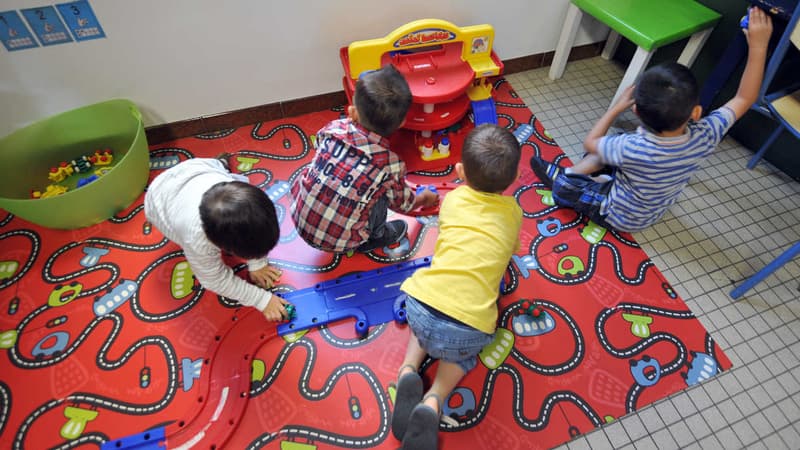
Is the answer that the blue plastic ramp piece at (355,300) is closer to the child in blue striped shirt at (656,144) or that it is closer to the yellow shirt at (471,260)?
the yellow shirt at (471,260)

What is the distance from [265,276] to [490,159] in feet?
2.46

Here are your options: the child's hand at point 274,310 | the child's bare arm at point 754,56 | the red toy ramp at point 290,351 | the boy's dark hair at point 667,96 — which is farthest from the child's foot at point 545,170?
the child's hand at point 274,310

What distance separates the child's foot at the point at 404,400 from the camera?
1.05 m

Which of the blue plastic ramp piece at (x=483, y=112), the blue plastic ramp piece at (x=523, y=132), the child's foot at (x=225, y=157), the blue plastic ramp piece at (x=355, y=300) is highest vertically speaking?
the blue plastic ramp piece at (x=483, y=112)

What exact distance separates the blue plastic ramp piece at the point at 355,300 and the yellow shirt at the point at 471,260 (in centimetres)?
27

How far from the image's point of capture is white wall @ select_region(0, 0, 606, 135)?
4.52ft

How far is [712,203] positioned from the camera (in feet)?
5.24

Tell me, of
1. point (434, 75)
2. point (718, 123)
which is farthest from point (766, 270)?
point (434, 75)

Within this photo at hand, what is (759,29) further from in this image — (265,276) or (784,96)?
(265,276)

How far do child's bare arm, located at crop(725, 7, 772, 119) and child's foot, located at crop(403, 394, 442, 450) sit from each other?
4.10 ft

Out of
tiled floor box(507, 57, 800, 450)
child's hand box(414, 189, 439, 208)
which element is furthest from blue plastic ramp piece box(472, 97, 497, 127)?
child's hand box(414, 189, 439, 208)

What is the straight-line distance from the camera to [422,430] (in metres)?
0.98

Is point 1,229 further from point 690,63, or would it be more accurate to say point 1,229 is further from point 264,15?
point 690,63

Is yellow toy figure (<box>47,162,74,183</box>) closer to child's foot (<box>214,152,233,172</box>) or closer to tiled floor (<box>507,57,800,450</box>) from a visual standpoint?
child's foot (<box>214,152,233,172</box>)
